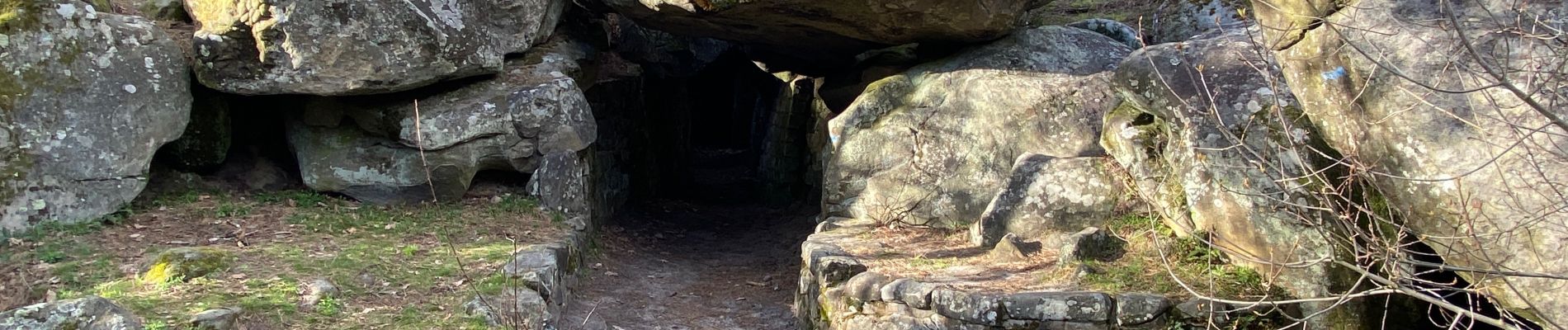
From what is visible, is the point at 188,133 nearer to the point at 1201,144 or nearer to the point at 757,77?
the point at 1201,144

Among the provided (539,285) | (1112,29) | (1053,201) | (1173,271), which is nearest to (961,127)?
(1053,201)

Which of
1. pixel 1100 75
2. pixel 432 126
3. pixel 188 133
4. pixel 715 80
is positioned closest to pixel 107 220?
pixel 188 133

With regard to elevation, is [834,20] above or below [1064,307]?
above

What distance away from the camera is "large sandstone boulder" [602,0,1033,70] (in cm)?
851

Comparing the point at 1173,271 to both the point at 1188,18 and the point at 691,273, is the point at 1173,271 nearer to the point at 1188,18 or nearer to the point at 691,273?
the point at 1188,18

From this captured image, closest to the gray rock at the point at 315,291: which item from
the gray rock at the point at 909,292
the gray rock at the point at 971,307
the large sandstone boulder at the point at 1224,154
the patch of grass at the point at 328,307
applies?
the patch of grass at the point at 328,307

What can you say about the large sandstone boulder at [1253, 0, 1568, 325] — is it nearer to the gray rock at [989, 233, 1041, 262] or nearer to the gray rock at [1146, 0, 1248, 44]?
the gray rock at [989, 233, 1041, 262]

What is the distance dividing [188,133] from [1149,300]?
7.33 m

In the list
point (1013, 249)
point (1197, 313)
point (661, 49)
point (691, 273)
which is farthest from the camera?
point (661, 49)

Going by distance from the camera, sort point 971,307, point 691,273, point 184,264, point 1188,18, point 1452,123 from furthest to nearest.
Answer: point 1188,18
point 691,273
point 184,264
point 971,307
point 1452,123

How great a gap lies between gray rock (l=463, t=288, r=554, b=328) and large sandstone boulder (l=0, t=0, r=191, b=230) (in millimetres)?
3411

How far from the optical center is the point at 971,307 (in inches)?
235

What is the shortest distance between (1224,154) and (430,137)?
235 inches

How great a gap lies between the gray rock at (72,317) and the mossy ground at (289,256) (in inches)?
11.1
